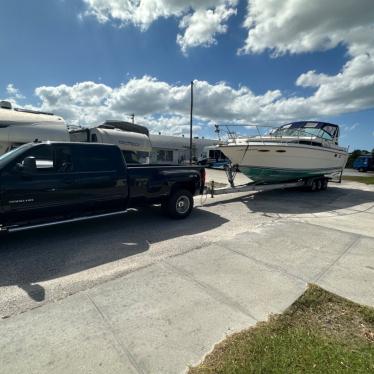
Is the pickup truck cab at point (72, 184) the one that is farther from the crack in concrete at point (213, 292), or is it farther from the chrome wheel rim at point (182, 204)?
the crack in concrete at point (213, 292)

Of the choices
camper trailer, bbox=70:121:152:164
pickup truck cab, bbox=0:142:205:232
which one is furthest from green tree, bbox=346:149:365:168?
pickup truck cab, bbox=0:142:205:232

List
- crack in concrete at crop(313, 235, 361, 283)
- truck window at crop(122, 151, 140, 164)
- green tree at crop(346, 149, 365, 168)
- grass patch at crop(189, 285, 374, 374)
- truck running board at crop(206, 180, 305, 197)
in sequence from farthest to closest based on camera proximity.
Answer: green tree at crop(346, 149, 365, 168), truck window at crop(122, 151, 140, 164), truck running board at crop(206, 180, 305, 197), crack in concrete at crop(313, 235, 361, 283), grass patch at crop(189, 285, 374, 374)

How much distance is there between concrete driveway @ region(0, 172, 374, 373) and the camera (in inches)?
99.7

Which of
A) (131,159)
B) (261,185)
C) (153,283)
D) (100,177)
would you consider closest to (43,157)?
(100,177)

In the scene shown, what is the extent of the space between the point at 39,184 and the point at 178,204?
10.9ft

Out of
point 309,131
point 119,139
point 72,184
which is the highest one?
point 309,131

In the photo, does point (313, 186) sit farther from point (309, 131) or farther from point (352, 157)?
point (352, 157)

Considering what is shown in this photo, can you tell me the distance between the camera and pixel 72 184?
534 cm

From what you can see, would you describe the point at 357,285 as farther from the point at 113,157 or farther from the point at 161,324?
the point at 113,157

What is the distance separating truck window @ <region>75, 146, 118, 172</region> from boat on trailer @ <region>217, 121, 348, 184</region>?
249 inches

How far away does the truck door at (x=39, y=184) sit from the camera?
469cm

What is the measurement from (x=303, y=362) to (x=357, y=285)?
2046 millimetres

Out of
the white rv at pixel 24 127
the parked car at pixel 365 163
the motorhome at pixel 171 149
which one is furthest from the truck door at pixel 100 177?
the parked car at pixel 365 163

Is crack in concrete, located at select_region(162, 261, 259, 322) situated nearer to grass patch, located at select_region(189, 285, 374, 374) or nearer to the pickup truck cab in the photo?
grass patch, located at select_region(189, 285, 374, 374)
